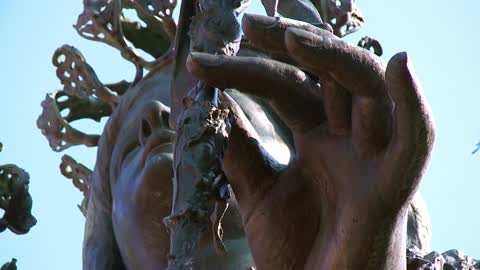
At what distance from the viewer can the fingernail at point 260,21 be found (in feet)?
8.25

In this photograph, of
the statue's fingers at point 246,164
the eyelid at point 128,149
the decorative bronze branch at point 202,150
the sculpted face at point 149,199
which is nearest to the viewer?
the decorative bronze branch at point 202,150

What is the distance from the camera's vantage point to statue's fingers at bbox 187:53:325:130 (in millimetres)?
2527

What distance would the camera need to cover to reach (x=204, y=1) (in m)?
2.67

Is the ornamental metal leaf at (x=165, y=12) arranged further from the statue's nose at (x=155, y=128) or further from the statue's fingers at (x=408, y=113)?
the statue's fingers at (x=408, y=113)

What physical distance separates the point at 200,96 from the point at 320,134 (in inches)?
12.1

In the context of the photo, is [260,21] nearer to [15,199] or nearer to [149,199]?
[149,199]

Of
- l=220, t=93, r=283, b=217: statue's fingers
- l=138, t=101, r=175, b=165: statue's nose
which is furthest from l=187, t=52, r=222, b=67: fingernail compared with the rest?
l=138, t=101, r=175, b=165: statue's nose

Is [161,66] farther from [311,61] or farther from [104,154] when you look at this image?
[311,61]

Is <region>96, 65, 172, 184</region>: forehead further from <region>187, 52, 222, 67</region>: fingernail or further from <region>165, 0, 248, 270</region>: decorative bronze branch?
<region>187, 52, 222, 67</region>: fingernail

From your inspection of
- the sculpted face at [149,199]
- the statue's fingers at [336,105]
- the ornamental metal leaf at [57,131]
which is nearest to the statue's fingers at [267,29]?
the statue's fingers at [336,105]

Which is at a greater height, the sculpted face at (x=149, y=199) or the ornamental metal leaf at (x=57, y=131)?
the sculpted face at (x=149, y=199)

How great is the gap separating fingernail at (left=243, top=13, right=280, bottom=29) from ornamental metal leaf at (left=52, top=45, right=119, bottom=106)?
1.73m

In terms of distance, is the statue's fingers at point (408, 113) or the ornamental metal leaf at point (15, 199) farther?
the ornamental metal leaf at point (15, 199)

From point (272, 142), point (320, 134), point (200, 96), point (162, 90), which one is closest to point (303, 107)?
point (320, 134)
